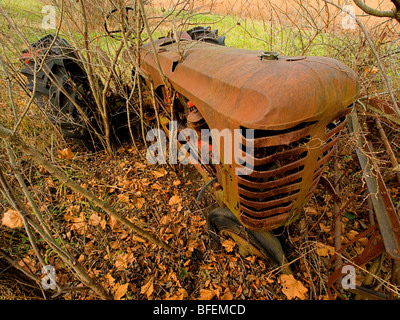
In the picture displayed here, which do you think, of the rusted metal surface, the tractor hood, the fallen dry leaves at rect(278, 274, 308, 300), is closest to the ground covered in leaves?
the fallen dry leaves at rect(278, 274, 308, 300)

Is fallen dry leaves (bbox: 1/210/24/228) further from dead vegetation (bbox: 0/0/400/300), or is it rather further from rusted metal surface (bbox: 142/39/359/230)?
rusted metal surface (bbox: 142/39/359/230)

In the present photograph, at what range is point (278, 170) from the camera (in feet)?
3.44

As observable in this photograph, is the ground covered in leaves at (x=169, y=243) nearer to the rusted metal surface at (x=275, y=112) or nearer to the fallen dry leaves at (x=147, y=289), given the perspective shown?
the fallen dry leaves at (x=147, y=289)

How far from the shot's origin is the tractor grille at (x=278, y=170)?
3.20 feet

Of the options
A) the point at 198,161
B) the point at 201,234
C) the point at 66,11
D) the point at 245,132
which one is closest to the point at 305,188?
the point at 245,132

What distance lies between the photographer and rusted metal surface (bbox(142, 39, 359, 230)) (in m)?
0.91

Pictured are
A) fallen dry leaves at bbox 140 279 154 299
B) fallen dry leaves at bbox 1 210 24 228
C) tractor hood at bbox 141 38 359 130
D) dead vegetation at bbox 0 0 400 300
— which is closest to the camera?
tractor hood at bbox 141 38 359 130

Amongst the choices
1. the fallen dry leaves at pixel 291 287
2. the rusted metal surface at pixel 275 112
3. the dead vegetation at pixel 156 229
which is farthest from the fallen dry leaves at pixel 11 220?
the fallen dry leaves at pixel 291 287

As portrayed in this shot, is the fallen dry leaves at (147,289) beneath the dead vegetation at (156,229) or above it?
beneath

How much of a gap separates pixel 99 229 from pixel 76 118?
127 centimetres

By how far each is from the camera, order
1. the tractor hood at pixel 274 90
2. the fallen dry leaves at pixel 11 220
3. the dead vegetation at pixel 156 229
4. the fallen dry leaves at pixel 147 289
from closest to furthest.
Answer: the tractor hood at pixel 274 90
the fallen dry leaves at pixel 11 220
the dead vegetation at pixel 156 229
the fallen dry leaves at pixel 147 289

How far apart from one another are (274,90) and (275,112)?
94mm

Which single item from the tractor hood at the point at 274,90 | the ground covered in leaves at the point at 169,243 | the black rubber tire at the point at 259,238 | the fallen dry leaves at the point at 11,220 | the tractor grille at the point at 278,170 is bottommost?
the ground covered in leaves at the point at 169,243

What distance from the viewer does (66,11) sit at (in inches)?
76.5
